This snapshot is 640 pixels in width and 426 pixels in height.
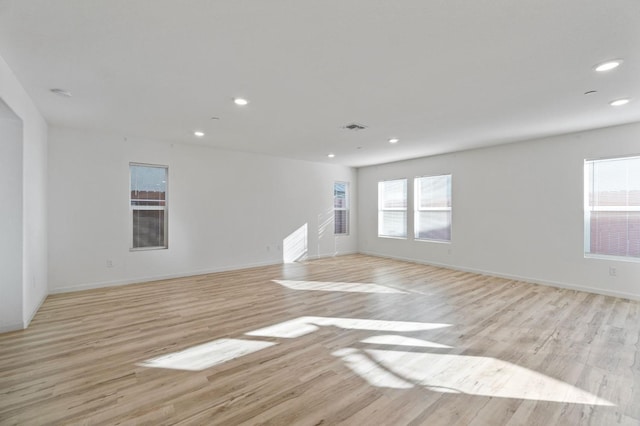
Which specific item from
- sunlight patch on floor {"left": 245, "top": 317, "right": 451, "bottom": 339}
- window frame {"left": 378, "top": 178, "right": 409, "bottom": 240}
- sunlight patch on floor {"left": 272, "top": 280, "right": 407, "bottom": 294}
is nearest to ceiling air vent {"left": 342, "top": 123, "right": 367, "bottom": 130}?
sunlight patch on floor {"left": 272, "top": 280, "right": 407, "bottom": 294}

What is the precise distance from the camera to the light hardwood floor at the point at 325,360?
1.80 m

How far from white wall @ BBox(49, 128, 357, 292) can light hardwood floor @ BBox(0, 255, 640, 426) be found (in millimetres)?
791

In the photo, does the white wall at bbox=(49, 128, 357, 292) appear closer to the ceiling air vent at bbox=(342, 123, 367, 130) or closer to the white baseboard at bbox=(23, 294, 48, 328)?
the white baseboard at bbox=(23, 294, 48, 328)

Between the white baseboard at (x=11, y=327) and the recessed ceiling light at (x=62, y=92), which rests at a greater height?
the recessed ceiling light at (x=62, y=92)

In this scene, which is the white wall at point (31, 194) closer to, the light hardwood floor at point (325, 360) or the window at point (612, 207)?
the light hardwood floor at point (325, 360)

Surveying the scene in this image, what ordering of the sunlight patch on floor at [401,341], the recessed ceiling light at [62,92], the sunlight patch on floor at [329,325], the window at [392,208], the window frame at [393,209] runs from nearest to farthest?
1. the sunlight patch on floor at [401,341]
2. the sunlight patch on floor at [329,325]
3. the recessed ceiling light at [62,92]
4. the window frame at [393,209]
5. the window at [392,208]

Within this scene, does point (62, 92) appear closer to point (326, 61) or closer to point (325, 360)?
point (326, 61)

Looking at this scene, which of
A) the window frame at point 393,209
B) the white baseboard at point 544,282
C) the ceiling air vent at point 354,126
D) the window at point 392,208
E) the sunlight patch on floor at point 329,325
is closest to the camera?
the sunlight patch on floor at point 329,325

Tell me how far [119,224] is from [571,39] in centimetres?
619

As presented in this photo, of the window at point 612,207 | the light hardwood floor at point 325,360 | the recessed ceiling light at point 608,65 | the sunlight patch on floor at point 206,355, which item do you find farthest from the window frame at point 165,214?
the window at point 612,207

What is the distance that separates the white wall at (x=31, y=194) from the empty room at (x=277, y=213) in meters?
0.05

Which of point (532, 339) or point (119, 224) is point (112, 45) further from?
point (532, 339)

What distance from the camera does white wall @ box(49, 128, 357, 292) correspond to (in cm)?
452

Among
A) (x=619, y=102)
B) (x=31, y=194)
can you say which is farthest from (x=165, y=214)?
(x=619, y=102)
